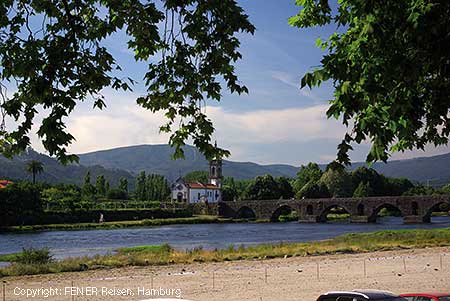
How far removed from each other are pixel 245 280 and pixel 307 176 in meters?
125

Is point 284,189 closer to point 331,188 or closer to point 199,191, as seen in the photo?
point 331,188

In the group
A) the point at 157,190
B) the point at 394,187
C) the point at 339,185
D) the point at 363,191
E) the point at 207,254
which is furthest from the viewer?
the point at 157,190

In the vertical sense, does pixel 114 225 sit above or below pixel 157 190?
below

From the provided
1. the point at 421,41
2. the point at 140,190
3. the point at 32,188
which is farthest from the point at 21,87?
the point at 140,190

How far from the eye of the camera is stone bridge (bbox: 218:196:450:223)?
84.1 meters

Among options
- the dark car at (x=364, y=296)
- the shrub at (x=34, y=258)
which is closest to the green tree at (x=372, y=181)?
the shrub at (x=34, y=258)

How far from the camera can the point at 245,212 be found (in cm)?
11538

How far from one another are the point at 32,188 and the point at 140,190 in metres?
88.1

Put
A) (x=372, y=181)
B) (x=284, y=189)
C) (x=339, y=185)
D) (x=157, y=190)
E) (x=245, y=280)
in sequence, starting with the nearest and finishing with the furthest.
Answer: (x=245, y=280) → (x=372, y=181) → (x=284, y=189) → (x=339, y=185) → (x=157, y=190)

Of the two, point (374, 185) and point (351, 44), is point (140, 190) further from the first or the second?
point (351, 44)

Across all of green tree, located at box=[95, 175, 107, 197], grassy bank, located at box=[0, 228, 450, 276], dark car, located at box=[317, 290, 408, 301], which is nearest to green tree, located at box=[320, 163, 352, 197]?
green tree, located at box=[95, 175, 107, 197]

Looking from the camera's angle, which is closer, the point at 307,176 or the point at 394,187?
the point at 394,187

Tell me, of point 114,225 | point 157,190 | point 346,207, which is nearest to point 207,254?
point 114,225

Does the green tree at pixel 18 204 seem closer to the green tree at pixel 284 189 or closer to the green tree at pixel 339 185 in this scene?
the green tree at pixel 284 189
